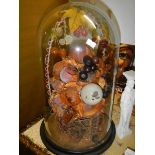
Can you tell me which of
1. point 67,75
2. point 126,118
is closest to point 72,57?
point 67,75

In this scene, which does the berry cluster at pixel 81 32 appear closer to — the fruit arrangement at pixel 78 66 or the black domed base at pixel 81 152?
the fruit arrangement at pixel 78 66

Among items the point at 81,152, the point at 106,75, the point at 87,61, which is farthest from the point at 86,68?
the point at 81,152

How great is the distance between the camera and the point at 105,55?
934 millimetres

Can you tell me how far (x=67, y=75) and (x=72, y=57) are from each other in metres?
0.07

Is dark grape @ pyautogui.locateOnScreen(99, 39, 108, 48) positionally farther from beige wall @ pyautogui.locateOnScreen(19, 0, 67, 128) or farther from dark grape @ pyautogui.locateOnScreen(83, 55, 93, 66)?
beige wall @ pyautogui.locateOnScreen(19, 0, 67, 128)

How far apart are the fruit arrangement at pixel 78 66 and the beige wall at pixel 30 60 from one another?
0.12 meters

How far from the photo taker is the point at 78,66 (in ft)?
2.70

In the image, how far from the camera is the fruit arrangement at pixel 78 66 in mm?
814

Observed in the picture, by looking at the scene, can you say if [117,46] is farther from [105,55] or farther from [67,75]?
[67,75]

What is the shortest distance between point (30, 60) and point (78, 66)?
1.03ft

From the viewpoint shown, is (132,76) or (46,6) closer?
(132,76)

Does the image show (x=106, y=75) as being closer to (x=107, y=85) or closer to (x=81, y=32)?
(x=107, y=85)

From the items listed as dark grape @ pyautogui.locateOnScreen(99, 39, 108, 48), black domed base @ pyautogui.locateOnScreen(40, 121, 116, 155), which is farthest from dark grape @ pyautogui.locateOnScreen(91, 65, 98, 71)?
black domed base @ pyautogui.locateOnScreen(40, 121, 116, 155)
